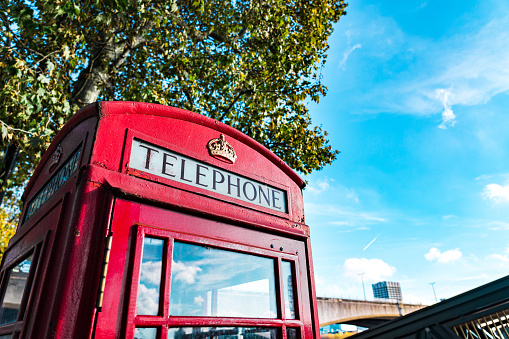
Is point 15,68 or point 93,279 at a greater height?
point 15,68

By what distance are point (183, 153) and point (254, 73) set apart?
5.55 metres

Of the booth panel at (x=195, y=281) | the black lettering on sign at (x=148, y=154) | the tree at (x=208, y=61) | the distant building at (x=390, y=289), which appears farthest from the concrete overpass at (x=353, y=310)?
the distant building at (x=390, y=289)

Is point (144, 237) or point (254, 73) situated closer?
point (144, 237)

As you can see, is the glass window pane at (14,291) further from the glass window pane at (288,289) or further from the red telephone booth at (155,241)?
the glass window pane at (288,289)

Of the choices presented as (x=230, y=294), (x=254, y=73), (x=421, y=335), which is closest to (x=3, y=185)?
(x=254, y=73)

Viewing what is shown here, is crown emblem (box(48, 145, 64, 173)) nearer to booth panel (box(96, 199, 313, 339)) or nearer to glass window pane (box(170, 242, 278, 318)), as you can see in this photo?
booth panel (box(96, 199, 313, 339))

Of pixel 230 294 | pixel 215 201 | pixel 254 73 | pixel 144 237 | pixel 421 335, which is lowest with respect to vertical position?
pixel 421 335

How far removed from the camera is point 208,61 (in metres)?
6.65

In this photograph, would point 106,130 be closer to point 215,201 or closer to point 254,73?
point 215,201

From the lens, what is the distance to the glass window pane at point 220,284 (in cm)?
Result: 168

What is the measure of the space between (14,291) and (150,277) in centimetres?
107

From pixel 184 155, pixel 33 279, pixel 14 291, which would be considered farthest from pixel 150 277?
Answer: pixel 14 291

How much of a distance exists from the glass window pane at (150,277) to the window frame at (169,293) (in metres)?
0.02

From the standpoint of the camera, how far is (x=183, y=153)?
6.50 ft
